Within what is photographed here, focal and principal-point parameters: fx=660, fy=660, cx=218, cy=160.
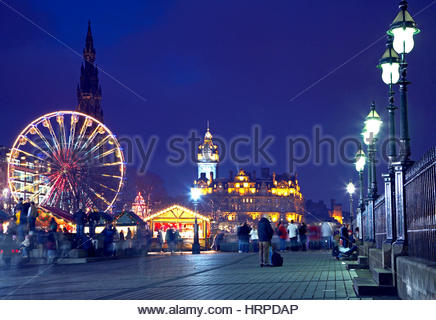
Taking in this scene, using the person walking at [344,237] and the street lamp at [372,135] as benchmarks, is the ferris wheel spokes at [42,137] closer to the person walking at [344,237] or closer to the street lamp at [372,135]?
the person walking at [344,237]

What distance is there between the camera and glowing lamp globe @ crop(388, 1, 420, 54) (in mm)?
12531

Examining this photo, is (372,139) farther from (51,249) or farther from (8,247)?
(8,247)

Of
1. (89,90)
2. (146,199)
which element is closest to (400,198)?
(146,199)

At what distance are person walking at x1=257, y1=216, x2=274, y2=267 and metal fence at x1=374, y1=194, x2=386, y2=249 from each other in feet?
11.0

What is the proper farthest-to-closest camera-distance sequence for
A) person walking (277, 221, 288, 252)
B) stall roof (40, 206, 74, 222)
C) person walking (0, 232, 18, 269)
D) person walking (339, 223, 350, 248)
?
stall roof (40, 206, 74, 222) → person walking (277, 221, 288, 252) → person walking (339, 223, 350, 248) → person walking (0, 232, 18, 269)

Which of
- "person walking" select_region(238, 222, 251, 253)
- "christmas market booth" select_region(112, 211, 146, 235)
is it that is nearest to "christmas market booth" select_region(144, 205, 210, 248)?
"christmas market booth" select_region(112, 211, 146, 235)

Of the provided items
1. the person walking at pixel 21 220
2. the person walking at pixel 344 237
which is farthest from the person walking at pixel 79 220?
the person walking at pixel 344 237

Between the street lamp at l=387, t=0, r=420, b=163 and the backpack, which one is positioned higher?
the street lamp at l=387, t=0, r=420, b=163

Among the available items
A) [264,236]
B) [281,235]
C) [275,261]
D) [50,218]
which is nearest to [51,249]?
[275,261]

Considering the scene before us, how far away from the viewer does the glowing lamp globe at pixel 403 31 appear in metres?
12.5

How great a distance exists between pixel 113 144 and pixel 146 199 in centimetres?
5592

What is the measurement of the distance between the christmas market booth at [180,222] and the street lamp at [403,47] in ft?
123

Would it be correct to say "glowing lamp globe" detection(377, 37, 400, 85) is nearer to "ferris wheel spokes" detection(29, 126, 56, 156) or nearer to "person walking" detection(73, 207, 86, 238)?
"person walking" detection(73, 207, 86, 238)
